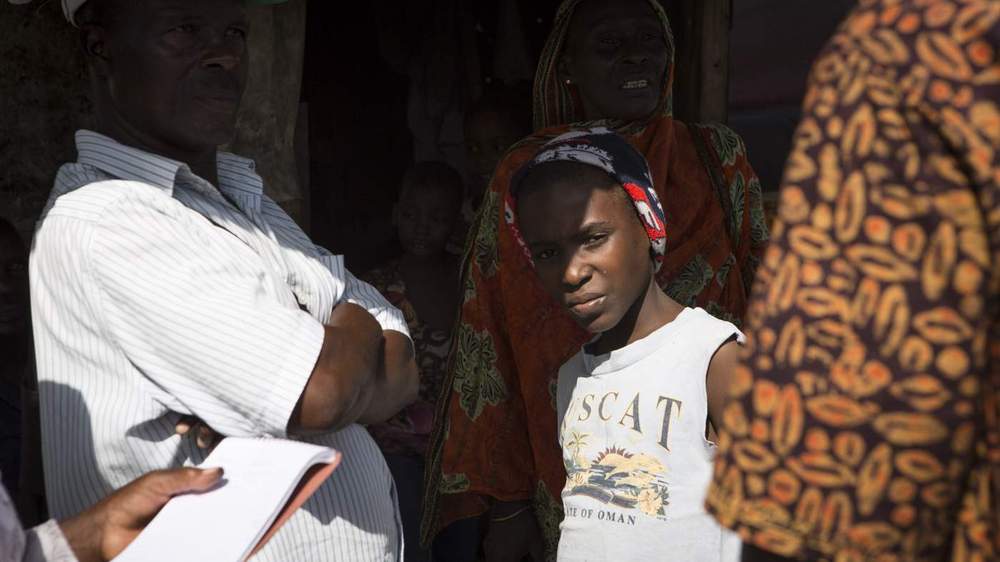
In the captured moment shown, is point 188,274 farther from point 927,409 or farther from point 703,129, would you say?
point 703,129

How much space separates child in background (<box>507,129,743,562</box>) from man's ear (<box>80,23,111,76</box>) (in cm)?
95

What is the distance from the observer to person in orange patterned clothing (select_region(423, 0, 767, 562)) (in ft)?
9.91

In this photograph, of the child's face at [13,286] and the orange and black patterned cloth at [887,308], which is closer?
the orange and black patterned cloth at [887,308]

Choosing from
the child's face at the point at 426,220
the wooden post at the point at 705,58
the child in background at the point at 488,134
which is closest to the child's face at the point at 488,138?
the child in background at the point at 488,134

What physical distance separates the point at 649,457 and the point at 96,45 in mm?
1295

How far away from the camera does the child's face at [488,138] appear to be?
4.19 metres

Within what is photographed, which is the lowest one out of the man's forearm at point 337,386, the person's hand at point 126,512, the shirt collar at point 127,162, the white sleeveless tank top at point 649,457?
the white sleeveless tank top at point 649,457

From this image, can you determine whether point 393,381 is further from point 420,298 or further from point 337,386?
point 420,298

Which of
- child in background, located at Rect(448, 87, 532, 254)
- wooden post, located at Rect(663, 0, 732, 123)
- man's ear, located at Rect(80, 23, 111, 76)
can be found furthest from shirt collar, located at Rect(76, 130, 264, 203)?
wooden post, located at Rect(663, 0, 732, 123)

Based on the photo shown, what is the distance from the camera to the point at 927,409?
1.10m

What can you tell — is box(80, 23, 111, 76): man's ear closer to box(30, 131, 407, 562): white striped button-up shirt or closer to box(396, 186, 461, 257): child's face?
box(30, 131, 407, 562): white striped button-up shirt

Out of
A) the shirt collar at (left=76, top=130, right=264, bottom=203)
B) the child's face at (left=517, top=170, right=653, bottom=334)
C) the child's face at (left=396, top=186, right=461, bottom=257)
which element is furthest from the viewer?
the child's face at (left=396, top=186, right=461, bottom=257)

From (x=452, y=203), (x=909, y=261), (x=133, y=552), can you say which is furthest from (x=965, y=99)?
(x=452, y=203)

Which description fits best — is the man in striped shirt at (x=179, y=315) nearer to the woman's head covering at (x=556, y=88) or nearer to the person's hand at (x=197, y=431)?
the person's hand at (x=197, y=431)
